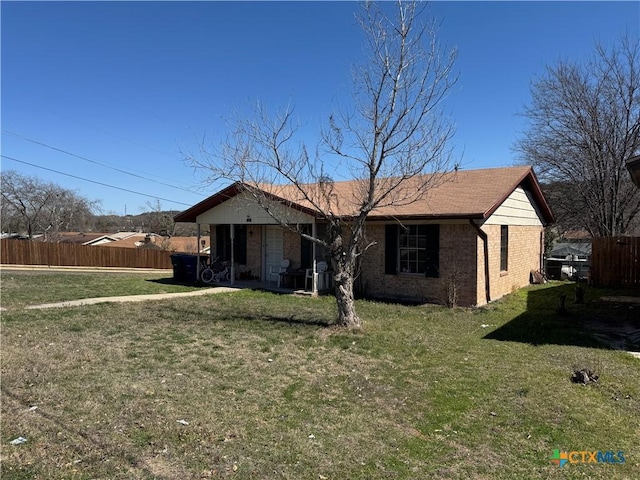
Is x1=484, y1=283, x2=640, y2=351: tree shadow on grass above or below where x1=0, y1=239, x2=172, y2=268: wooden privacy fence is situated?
below

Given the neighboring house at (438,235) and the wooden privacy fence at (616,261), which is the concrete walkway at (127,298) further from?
the wooden privacy fence at (616,261)

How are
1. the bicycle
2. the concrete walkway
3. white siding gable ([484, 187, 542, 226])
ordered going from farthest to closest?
the bicycle → white siding gable ([484, 187, 542, 226]) → the concrete walkway

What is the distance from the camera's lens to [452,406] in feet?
16.6

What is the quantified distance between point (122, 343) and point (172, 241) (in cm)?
3729

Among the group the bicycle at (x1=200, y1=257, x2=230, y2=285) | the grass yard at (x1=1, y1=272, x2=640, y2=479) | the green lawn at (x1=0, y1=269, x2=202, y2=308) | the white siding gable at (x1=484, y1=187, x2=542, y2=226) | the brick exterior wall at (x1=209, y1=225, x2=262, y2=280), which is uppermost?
the white siding gable at (x1=484, y1=187, x2=542, y2=226)

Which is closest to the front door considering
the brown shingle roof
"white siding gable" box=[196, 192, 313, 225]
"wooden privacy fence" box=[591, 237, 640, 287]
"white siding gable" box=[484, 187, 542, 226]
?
"white siding gable" box=[196, 192, 313, 225]

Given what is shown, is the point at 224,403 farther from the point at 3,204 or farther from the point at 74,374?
the point at 3,204

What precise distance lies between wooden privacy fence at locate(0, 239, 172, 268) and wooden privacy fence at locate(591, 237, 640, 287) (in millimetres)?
24673

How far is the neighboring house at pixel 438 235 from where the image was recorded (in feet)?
39.7

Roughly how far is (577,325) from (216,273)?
1230 centimetres

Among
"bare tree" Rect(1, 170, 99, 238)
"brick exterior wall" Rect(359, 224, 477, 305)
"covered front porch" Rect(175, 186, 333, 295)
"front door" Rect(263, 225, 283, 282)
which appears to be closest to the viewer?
"brick exterior wall" Rect(359, 224, 477, 305)

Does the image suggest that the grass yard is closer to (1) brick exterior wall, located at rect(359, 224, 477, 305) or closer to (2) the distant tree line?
(1) brick exterior wall, located at rect(359, 224, 477, 305)

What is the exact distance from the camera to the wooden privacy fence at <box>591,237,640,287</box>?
15.7 m

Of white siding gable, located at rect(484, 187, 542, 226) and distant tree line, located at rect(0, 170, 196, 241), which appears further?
distant tree line, located at rect(0, 170, 196, 241)
